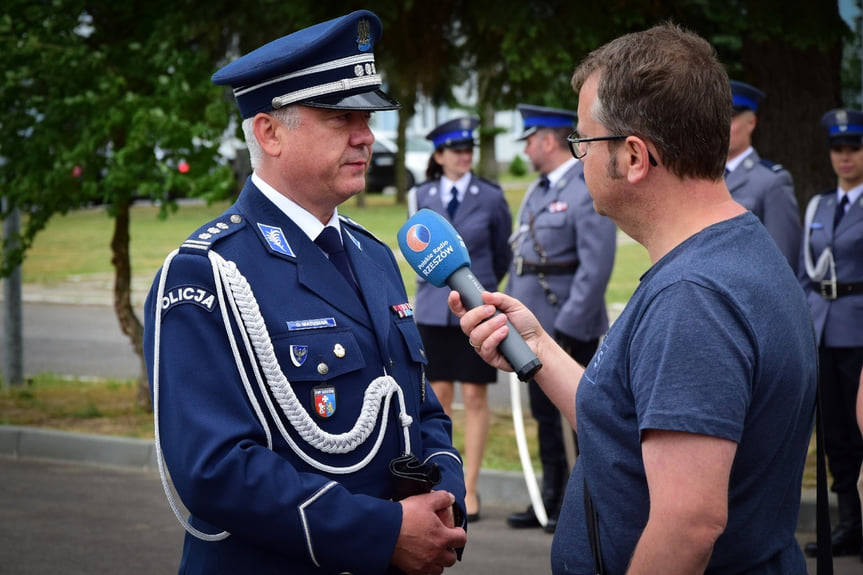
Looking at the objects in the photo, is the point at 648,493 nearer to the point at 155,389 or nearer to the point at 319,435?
the point at 319,435

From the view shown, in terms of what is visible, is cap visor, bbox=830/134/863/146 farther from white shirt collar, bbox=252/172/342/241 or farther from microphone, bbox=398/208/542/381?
white shirt collar, bbox=252/172/342/241

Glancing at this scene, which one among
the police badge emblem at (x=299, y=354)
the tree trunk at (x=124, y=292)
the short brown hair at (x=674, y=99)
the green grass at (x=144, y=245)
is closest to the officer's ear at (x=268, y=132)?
the police badge emblem at (x=299, y=354)

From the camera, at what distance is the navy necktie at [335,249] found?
2869mm

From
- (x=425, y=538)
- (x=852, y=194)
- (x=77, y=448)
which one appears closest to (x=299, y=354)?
(x=425, y=538)

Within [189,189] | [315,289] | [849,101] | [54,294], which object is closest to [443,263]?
[315,289]

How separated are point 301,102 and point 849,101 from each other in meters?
25.3

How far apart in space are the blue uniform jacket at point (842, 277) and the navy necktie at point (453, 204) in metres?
2.27

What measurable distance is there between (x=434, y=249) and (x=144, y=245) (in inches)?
833

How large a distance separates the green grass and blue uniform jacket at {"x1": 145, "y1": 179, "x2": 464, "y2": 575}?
11.4 meters

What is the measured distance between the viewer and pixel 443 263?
2.94 meters

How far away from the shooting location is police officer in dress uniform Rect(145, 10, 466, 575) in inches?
96.0

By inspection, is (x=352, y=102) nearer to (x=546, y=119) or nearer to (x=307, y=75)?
(x=307, y=75)

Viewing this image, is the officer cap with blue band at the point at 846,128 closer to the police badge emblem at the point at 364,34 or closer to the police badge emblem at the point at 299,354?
the police badge emblem at the point at 364,34

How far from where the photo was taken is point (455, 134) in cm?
738
